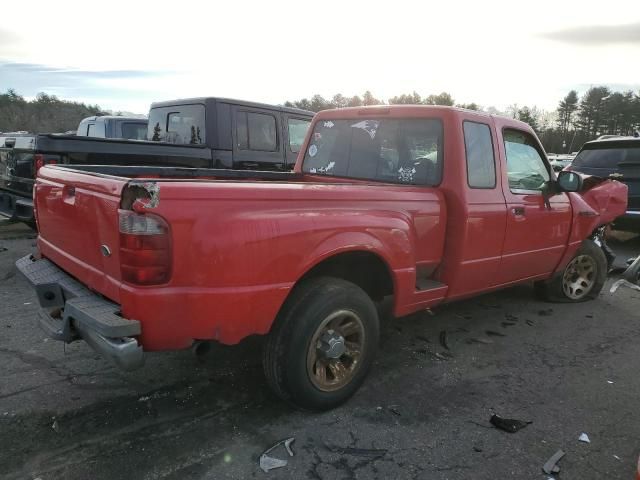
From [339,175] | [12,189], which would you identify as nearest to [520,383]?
[339,175]

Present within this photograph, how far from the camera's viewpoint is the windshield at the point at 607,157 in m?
8.15

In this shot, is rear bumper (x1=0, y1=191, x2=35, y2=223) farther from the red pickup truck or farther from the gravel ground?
the red pickup truck

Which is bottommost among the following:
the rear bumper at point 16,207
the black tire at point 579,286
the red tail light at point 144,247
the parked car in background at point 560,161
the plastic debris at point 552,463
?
the plastic debris at point 552,463

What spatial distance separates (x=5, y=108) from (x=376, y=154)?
190 ft

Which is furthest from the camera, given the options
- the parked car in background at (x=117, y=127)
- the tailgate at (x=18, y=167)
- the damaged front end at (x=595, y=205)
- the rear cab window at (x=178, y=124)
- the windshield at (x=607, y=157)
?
the parked car in background at (x=117, y=127)

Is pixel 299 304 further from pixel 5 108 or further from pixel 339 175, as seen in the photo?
pixel 5 108

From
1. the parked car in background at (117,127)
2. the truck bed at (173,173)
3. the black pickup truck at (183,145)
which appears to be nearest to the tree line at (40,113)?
the parked car in background at (117,127)

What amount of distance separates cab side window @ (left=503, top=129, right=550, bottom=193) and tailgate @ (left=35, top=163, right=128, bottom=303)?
3227mm

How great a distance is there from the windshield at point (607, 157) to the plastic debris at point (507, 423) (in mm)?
6742

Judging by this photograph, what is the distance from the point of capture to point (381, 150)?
416 centimetres

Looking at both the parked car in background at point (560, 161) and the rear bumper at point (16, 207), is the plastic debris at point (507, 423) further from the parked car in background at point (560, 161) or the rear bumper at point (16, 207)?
the parked car in background at point (560, 161)

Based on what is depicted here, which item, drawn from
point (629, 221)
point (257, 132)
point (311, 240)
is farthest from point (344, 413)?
point (629, 221)

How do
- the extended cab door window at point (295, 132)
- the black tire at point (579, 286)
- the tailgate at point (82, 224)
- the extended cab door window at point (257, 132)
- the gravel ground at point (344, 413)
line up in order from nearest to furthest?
the tailgate at point (82, 224) < the gravel ground at point (344, 413) < the black tire at point (579, 286) < the extended cab door window at point (257, 132) < the extended cab door window at point (295, 132)

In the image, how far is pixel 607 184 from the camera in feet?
18.7
